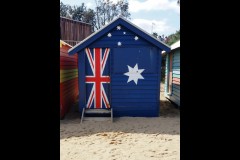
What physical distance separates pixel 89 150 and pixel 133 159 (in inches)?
41.5

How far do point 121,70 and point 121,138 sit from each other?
2573 millimetres

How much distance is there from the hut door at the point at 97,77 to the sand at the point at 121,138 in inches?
25.3

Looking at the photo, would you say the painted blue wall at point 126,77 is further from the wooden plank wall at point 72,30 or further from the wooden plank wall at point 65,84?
the wooden plank wall at point 72,30

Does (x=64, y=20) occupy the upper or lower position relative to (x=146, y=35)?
upper

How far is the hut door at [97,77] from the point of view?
748 cm

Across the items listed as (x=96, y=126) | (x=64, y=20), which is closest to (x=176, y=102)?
(x=96, y=126)

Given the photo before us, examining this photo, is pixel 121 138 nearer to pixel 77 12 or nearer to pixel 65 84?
pixel 65 84

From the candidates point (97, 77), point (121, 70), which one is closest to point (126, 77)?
point (121, 70)

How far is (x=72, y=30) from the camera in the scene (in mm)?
20094

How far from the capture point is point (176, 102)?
9.41 metres

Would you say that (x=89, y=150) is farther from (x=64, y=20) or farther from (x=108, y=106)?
(x=64, y=20)

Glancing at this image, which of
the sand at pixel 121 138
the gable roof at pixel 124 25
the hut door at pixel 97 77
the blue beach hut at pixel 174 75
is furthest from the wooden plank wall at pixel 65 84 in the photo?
the blue beach hut at pixel 174 75

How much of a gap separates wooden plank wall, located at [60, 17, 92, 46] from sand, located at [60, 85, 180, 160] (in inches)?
505
